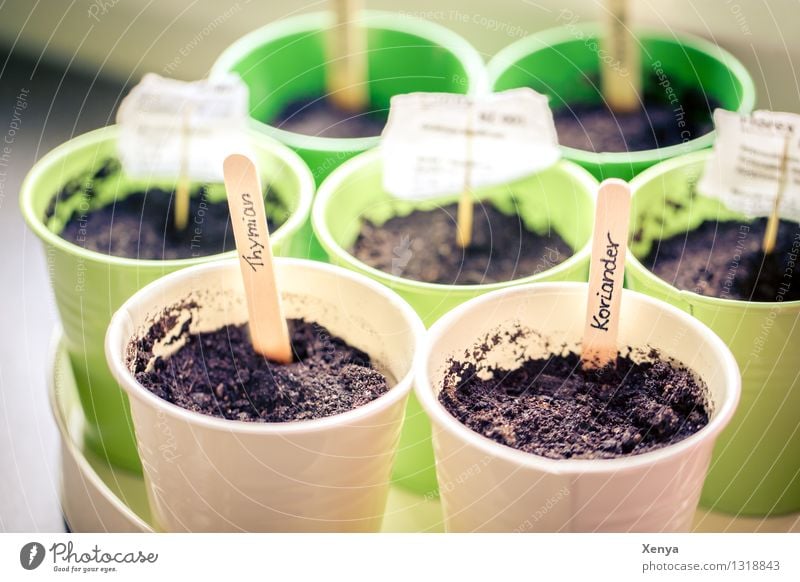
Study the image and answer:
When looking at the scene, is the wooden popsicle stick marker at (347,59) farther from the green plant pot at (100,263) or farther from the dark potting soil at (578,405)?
the dark potting soil at (578,405)

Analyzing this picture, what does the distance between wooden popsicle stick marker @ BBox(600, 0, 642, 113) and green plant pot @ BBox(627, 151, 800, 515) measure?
63mm

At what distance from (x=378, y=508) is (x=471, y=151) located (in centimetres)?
21

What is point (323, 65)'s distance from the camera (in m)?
0.57

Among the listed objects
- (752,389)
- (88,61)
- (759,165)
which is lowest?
(752,389)

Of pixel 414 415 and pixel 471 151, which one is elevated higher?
pixel 471 151

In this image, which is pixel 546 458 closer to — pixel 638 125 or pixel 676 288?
pixel 676 288

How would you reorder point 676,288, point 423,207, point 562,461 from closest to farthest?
point 562,461, point 676,288, point 423,207

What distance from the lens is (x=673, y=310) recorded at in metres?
0.44

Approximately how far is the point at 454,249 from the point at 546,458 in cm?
20

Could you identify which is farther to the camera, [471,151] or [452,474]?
[471,151]

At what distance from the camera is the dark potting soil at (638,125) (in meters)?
0.56

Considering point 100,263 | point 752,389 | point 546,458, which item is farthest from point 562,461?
point 100,263
